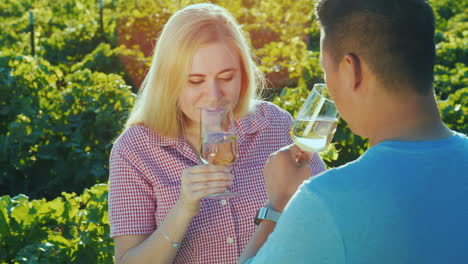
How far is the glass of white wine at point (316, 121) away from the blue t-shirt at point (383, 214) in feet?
2.37

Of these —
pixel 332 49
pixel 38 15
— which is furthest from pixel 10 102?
pixel 38 15

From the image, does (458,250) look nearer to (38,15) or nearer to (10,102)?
(10,102)

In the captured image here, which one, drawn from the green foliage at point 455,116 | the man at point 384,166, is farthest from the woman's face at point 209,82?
the green foliage at point 455,116

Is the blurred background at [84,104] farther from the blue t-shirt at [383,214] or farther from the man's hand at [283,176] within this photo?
the blue t-shirt at [383,214]

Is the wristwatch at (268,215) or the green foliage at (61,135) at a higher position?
the wristwatch at (268,215)

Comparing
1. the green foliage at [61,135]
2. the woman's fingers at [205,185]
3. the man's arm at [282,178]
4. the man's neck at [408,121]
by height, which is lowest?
the green foliage at [61,135]

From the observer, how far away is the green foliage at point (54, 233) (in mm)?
3459

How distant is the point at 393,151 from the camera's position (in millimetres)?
1559

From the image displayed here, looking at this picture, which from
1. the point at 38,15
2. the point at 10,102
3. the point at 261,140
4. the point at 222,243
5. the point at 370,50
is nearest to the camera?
the point at 370,50

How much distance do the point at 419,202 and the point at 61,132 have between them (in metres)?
5.24

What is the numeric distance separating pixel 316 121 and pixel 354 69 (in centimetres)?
63

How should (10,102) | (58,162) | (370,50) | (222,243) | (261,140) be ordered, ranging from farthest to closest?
(10,102) < (58,162) < (261,140) < (222,243) < (370,50)

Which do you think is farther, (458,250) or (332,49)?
(332,49)

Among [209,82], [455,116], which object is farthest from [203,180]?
[455,116]
